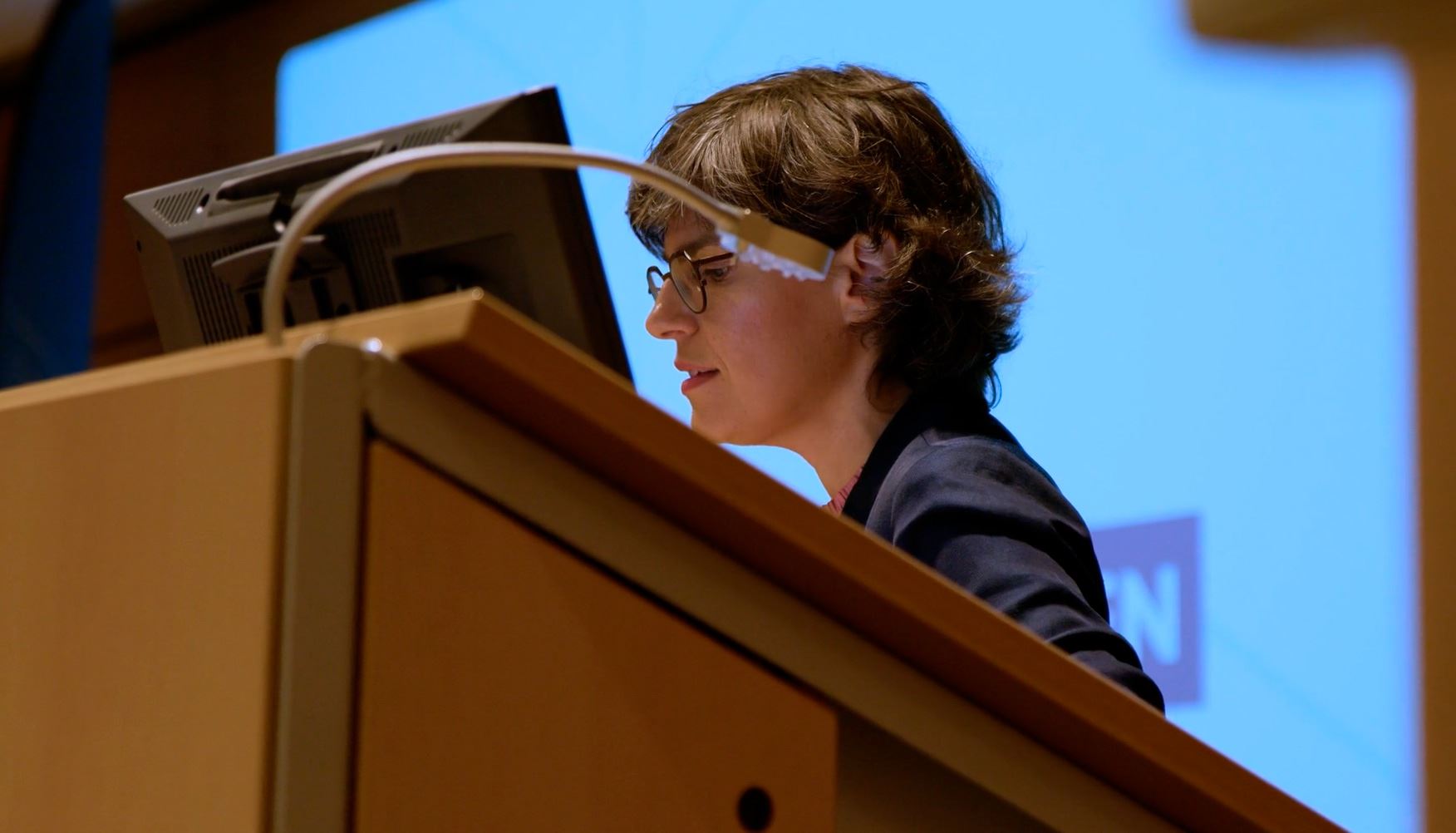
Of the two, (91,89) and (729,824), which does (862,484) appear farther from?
(91,89)

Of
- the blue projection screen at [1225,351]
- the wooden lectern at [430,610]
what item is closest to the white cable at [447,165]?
the wooden lectern at [430,610]

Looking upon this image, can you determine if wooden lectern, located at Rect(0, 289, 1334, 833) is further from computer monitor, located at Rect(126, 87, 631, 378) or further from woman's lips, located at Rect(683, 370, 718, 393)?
woman's lips, located at Rect(683, 370, 718, 393)

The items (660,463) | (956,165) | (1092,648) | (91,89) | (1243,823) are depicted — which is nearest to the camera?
(660,463)

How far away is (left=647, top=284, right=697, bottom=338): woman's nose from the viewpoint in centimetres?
158

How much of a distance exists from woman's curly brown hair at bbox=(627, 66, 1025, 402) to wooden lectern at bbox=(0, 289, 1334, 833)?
0.87 m

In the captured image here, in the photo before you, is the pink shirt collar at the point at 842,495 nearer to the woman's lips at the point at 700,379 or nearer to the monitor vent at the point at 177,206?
the woman's lips at the point at 700,379

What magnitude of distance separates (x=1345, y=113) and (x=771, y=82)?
2.57 feet

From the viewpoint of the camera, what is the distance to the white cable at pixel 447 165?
Result: 1.87 feet

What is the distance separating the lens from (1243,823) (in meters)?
0.69

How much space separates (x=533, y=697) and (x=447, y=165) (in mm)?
267

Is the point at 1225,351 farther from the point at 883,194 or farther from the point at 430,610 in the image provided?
the point at 430,610

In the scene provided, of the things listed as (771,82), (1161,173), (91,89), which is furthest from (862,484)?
(91,89)

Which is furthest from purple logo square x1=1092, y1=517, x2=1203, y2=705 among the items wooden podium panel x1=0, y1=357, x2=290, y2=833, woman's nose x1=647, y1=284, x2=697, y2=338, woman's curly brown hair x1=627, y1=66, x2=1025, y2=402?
wooden podium panel x1=0, y1=357, x2=290, y2=833

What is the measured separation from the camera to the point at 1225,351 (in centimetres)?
198
